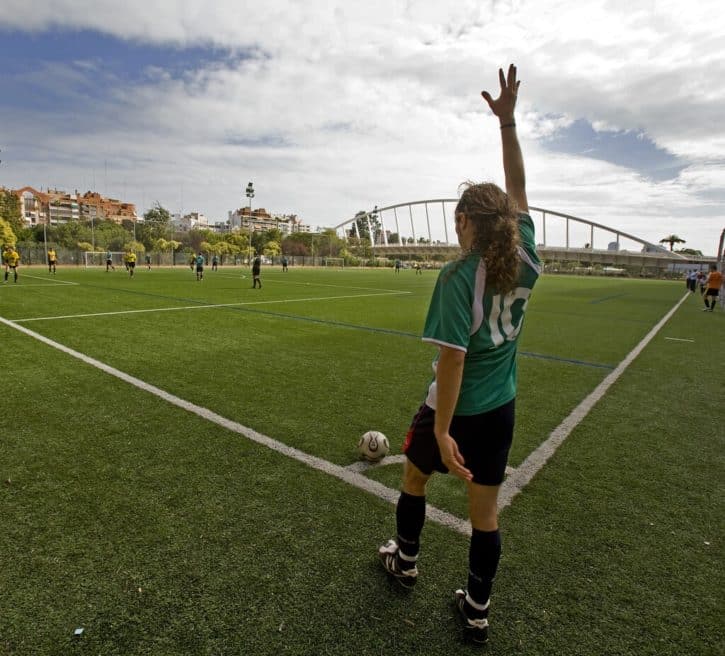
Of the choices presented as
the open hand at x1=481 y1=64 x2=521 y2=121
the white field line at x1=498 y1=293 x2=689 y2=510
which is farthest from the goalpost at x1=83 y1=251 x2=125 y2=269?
the open hand at x1=481 y1=64 x2=521 y2=121

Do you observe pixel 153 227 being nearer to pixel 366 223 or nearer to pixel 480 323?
pixel 366 223

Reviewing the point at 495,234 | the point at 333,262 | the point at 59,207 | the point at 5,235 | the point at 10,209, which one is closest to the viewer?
the point at 495,234

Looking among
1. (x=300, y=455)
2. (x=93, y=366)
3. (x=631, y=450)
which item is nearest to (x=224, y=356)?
(x=93, y=366)

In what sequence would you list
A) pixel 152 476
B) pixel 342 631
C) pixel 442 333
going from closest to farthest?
pixel 442 333, pixel 342 631, pixel 152 476

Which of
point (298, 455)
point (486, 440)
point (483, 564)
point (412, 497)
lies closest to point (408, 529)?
point (412, 497)

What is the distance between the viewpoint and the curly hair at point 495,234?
1818 mm

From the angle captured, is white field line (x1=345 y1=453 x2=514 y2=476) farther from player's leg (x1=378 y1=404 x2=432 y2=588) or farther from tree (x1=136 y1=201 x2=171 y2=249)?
tree (x1=136 y1=201 x2=171 y2=249)

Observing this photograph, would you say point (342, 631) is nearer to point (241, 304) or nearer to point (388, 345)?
point (388, 345)

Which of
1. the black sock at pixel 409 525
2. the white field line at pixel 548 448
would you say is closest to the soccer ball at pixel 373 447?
the white field line at pixel 548 448

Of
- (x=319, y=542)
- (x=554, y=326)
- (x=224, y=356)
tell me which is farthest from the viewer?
(x=554, y=326)

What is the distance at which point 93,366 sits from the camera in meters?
6.85

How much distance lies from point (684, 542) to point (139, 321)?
447 inches

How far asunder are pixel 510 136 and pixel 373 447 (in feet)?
8.72

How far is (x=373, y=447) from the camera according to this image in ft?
13.0
